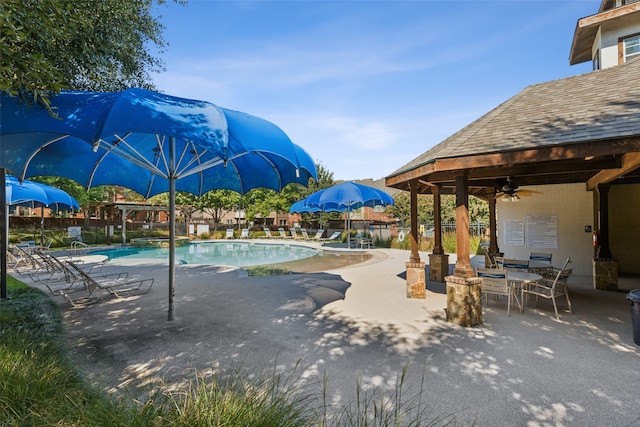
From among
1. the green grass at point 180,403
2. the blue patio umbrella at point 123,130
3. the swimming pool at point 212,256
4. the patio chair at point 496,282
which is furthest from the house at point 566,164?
the swimming pool at point 212,256

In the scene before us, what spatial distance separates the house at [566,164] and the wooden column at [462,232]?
0.02 m

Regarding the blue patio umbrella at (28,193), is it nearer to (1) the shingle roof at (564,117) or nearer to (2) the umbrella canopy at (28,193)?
(2) the umbrella canopy at (28,193)

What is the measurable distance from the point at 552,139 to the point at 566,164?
2.97m

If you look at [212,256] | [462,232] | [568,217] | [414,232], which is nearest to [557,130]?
[462,232]

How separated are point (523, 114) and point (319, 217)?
1100 inches

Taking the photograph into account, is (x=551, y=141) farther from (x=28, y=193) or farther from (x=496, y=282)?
(x=28, y=193)

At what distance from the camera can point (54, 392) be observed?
2.86 meters

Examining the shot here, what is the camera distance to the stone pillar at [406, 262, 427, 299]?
24.5 feet

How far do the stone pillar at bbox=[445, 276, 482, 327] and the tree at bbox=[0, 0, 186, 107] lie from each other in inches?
244

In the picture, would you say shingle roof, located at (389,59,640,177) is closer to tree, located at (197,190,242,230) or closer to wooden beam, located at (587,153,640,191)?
wooden beam, located at (587,153,640,191)

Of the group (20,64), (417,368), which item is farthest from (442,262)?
(20,64)

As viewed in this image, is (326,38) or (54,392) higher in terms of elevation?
(326,38)

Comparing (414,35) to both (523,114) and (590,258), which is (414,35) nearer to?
(523,114)

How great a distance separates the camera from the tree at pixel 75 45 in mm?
3283
